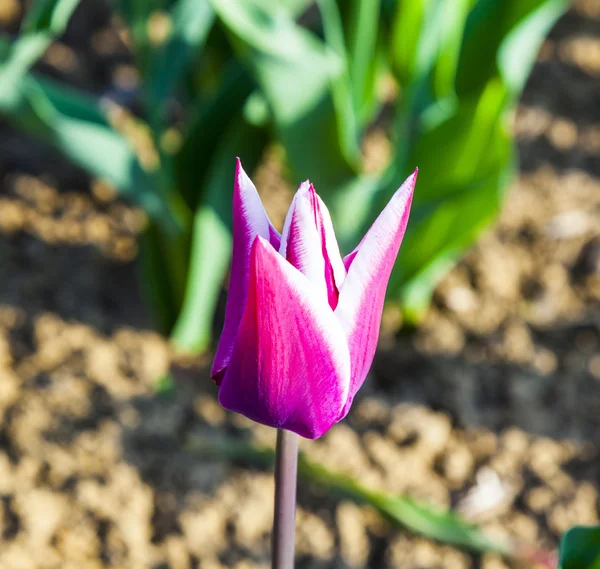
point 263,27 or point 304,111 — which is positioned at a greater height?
point 263,27

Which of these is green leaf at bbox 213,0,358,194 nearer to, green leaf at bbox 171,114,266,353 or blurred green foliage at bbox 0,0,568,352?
blurred green foliage at bbox 0,0,568,352

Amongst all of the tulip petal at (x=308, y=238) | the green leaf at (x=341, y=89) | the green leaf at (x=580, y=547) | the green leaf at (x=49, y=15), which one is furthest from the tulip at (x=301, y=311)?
the green leaf at (x=341, y=89)

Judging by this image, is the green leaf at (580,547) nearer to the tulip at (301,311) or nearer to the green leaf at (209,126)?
the tulip at (301,311)

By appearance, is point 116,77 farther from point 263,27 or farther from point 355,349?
point 355,349

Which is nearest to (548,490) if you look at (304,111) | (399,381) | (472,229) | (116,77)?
(399,381)

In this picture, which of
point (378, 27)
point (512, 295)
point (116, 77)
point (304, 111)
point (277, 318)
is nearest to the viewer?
point (277, 318)

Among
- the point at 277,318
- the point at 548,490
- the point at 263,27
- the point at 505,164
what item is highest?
the point at 277,318

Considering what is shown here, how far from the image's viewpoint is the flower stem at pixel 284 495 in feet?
1.65

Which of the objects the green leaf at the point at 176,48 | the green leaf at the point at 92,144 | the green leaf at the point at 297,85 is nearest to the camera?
the green leaf at the point at 297,85

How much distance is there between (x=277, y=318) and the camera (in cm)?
44

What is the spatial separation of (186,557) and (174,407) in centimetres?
27

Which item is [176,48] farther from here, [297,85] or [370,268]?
[370,268]

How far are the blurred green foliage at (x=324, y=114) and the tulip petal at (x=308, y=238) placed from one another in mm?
541

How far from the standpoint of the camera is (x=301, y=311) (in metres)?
0.44
